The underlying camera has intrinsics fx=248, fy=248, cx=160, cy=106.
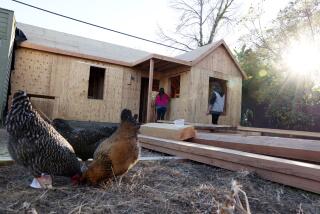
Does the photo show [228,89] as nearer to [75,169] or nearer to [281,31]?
[281,31]

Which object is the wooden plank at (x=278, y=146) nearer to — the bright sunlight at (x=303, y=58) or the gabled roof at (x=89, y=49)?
the gabled roof at (x=89, y=49)

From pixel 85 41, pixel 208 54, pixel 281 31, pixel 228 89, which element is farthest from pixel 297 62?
pixel 85 41

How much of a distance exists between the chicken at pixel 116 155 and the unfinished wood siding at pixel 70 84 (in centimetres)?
826

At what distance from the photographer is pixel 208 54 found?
12.2m

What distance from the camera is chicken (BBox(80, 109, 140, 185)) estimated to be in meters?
2.39

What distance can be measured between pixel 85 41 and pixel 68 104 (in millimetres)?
4488

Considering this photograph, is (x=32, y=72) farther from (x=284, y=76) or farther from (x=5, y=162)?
(x=284, y=76)

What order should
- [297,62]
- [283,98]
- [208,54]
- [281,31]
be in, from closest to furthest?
[208,54] < [283,98] < [297,62] < [281,31]

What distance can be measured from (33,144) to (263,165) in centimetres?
238

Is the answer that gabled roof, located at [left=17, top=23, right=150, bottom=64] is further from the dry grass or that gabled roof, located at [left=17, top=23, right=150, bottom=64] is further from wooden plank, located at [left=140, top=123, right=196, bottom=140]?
the dry grass

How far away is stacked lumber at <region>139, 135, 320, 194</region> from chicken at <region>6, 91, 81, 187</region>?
189 centimetres

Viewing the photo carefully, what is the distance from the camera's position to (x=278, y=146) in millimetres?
3357

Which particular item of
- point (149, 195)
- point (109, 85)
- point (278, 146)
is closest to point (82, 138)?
point (149, 195)

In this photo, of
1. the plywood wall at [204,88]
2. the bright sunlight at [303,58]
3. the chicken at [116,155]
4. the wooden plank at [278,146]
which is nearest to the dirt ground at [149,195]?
the chicken at [116,155]
